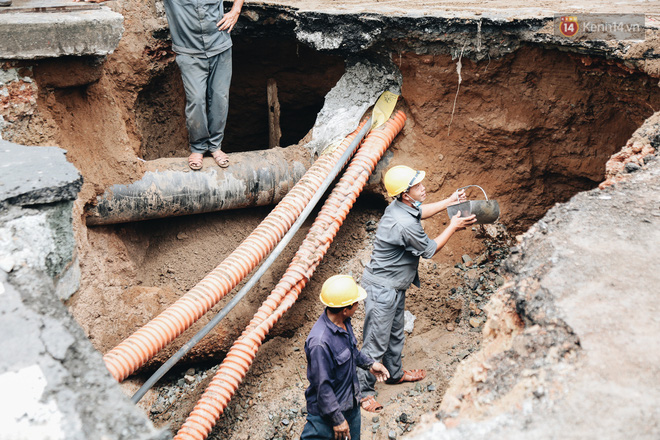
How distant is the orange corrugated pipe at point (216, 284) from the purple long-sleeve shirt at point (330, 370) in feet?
3.74

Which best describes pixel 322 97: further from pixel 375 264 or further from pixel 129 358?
pixel 129 358

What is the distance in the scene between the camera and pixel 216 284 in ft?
14.4

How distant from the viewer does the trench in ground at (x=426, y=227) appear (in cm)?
470

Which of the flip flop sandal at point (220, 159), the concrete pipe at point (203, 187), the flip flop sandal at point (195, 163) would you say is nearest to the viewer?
the concrete pipe at point (203, 187)

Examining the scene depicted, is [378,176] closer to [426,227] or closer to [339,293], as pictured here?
[426,227]

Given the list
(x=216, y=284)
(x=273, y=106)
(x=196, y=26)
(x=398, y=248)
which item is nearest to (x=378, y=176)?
(x=398, y=248)

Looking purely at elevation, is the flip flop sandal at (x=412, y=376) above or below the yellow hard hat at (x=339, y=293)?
below

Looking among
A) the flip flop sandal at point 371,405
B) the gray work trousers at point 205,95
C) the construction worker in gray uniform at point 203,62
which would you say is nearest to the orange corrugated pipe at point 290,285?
the flip flop sandal at point 371,405

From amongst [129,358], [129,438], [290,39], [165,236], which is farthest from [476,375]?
[290,39]

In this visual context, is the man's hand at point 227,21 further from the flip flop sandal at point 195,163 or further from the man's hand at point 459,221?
the man's hand at point 459,221

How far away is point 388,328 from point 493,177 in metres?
2.14

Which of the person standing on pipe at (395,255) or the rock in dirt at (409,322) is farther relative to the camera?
the rock in dirt at (409,322)

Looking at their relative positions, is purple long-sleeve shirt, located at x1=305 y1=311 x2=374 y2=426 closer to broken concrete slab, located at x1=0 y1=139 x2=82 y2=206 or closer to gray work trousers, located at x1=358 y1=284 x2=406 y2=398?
gray work trousers, located at x1=358 y1=284 x2=406 y2=398

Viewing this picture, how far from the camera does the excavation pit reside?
4.60 metres
